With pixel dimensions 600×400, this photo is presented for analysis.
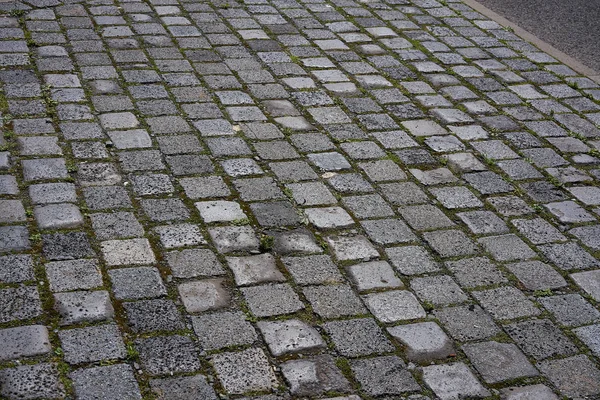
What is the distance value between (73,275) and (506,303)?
7.31 feet

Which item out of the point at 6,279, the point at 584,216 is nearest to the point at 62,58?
the point at 6,279

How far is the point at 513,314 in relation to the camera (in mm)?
4027

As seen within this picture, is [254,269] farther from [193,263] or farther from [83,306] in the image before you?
[83,306]

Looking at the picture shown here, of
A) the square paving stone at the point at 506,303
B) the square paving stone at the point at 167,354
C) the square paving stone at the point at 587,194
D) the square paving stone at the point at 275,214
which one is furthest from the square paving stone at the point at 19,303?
the square paving stone at the point at 587,194

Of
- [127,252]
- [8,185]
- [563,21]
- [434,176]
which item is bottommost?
[8,185]

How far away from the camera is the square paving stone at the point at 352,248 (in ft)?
14.3

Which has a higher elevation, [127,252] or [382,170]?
[382,170]

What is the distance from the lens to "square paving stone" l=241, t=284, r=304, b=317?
12.8ft

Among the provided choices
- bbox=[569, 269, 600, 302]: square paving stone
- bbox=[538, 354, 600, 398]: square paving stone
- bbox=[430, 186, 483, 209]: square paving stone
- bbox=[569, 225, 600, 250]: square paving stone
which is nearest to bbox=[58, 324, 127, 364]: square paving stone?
bbox=[538, 354, 600, 398]: square paving stone

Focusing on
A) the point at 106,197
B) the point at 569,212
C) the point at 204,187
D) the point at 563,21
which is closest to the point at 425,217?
the point at 569,212

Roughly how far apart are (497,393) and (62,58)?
14.9 ft

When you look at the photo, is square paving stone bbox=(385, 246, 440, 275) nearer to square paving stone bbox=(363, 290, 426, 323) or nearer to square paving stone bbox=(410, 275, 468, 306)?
square paving stone bbox=(410, 275, 468, 306)

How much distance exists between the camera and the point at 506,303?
4105mm

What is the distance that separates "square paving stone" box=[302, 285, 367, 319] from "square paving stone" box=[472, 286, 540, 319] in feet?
2.16
